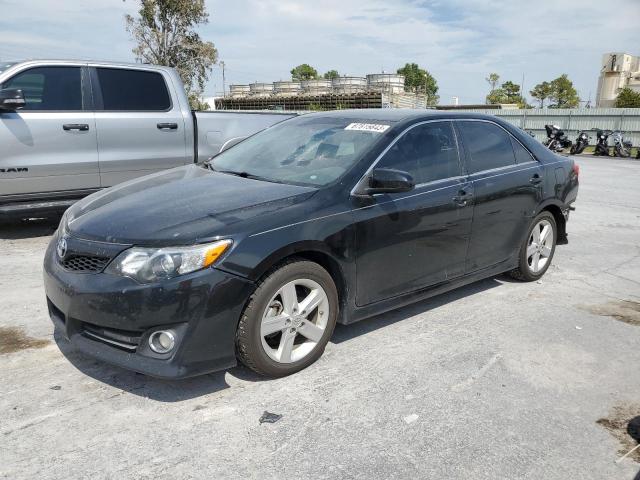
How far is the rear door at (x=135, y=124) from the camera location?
6.35m

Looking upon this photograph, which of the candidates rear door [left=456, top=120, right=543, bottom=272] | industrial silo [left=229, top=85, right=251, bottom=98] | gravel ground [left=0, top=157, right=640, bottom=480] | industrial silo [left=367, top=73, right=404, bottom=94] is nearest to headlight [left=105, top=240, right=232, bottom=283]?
gravel ground [left=0, top=157, right=640, bottom=480]

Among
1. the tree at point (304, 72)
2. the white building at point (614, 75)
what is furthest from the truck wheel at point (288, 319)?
the tree at point (304, 72)

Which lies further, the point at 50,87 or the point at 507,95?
the point at 507,95

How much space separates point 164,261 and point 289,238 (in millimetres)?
693

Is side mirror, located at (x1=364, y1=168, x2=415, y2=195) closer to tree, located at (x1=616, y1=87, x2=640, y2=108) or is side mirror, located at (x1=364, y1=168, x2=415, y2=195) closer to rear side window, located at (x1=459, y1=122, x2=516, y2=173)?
rear side window, located at (x1=459, y1=122, x2=516, y2=173)

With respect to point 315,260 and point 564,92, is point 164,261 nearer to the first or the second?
point 315,260

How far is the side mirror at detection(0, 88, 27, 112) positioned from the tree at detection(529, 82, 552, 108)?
81625mm

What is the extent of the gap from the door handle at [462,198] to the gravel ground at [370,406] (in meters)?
0.91

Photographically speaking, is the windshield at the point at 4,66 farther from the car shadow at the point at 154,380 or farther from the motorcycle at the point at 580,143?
the motorcycle at the point at 580,143

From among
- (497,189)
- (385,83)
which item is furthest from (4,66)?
(385,83)

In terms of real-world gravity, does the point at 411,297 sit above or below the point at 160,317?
below

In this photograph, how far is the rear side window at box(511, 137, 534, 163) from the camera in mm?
4828

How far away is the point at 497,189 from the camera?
4.43 meters

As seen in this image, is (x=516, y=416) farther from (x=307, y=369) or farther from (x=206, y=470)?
(x=206, y=470)
